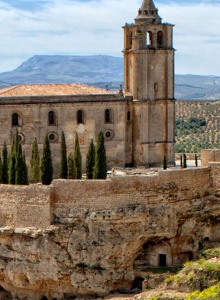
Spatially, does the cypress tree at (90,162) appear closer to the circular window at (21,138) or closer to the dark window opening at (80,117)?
the dark window opening at (80,117)

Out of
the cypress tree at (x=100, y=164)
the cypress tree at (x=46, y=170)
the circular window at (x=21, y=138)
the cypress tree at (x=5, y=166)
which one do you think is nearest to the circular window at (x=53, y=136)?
the circular window at (x=21, y=138)

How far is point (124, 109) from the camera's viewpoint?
48969mm

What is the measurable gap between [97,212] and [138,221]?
6.63 ft

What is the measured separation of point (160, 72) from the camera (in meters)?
49.6

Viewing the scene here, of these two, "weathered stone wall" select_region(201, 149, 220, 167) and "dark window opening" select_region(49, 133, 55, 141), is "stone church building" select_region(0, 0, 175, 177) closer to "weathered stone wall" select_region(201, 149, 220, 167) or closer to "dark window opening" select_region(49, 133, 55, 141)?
"dark window opening" select_region(49, 133, 55, 141)

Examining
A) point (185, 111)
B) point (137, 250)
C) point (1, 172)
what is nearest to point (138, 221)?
point (137, 250)

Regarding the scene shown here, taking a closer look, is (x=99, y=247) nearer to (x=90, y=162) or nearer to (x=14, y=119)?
(x=90, y=162)

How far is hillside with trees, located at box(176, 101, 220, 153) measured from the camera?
3159 inches

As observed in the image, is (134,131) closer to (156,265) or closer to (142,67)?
(142,67)

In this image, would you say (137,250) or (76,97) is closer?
(137,250)

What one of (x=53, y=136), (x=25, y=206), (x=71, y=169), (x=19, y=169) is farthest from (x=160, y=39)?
(x=25, y=206)

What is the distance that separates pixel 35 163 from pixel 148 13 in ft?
40.1

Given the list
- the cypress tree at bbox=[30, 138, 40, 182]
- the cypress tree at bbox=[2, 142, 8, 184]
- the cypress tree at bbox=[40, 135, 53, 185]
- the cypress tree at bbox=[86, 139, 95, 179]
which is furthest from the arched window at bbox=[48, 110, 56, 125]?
the cypress tree at bbox=[40, 135, 53, 185]

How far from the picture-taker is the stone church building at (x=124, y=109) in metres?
47.5
